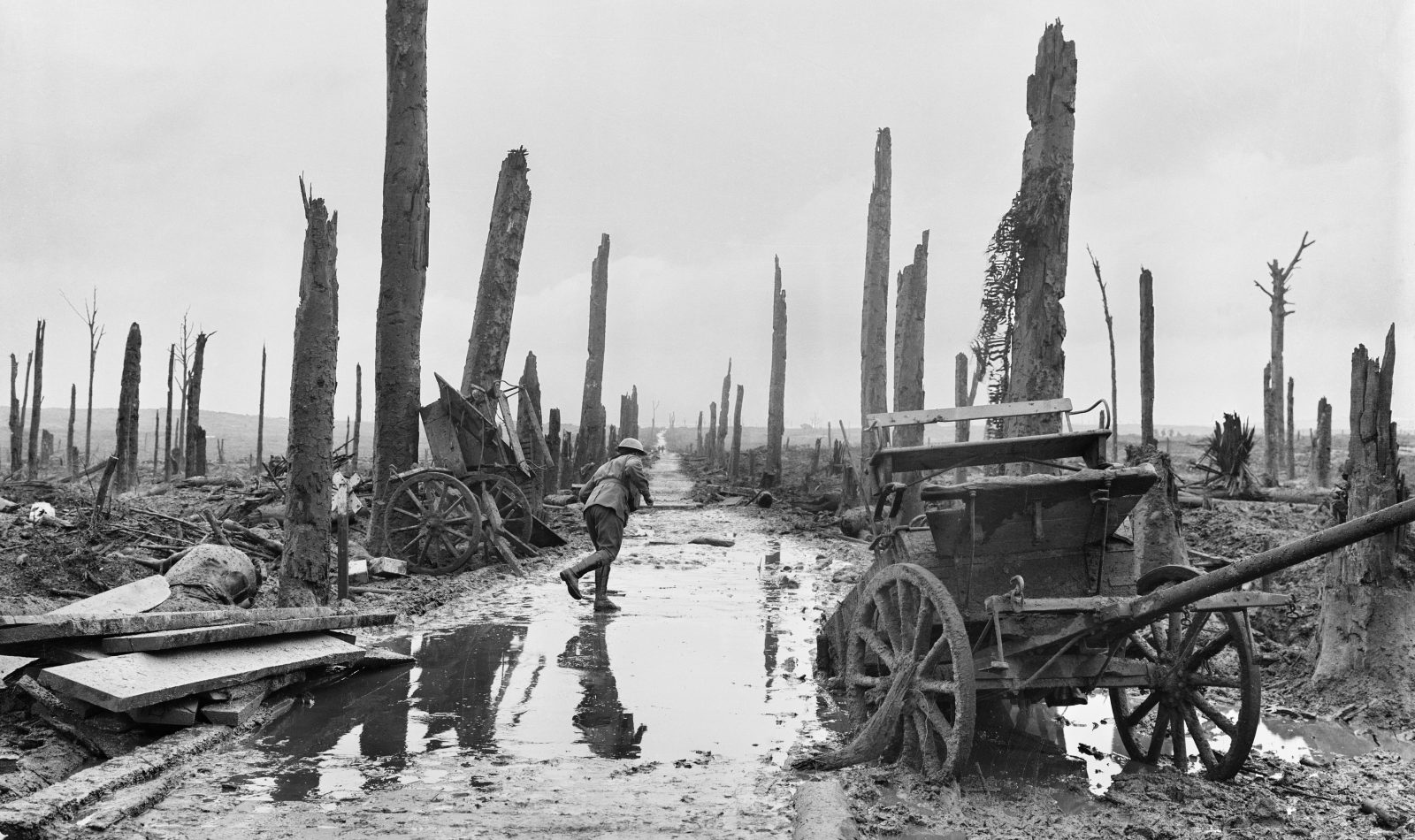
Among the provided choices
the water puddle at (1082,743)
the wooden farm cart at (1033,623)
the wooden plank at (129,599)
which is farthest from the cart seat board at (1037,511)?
the wooden plank at (129,599)

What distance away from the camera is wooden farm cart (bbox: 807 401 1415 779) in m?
4.32

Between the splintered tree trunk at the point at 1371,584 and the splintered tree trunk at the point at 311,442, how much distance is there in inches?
280

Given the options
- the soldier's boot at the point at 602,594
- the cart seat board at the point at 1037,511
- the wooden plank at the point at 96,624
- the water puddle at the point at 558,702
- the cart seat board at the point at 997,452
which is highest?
the cart seat board at the point at 997,452

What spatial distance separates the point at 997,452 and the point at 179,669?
14.8 feet

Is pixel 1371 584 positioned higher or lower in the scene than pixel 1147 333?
lower

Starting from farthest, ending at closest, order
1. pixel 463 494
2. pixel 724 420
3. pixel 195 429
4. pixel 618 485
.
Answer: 1. pixel 724 420
2. pixel 195 429
3. pixel 463 494
4. pixel 618 485

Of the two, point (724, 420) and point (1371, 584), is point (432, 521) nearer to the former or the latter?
point (1371, 584)

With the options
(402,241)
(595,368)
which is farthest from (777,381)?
(402,241)

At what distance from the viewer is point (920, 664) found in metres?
4.67

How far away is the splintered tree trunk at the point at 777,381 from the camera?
97.4 feet

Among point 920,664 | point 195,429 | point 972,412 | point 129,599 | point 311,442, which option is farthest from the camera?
point 195,429

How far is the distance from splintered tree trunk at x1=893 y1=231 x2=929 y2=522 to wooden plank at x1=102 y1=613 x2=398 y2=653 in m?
11.9

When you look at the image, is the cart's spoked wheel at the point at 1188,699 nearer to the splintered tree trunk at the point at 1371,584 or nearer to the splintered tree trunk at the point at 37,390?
the splintered tree trunk at the point at 1371,584

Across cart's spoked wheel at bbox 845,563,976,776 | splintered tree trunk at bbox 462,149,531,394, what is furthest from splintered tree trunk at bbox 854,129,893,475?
cart's spoked wheel at bbox 845,563,976,776
